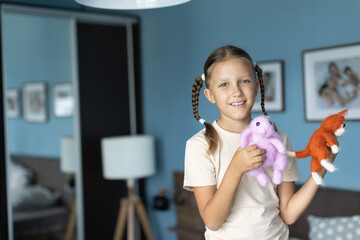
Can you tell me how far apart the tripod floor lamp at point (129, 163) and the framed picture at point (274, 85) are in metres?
1.05

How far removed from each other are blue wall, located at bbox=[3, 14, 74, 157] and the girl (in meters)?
2.52

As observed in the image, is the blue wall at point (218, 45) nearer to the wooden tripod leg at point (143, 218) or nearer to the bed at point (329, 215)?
the bed at point (329, 215)

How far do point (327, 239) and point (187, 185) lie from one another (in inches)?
59.8

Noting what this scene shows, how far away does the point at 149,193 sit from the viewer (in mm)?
A: 4262

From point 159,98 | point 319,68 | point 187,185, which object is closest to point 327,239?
point 319,68

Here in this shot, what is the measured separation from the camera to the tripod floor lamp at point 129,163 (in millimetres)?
3736

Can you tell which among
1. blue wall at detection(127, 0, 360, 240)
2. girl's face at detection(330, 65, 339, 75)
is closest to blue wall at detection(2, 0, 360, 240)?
blue wall at detection(127, 0, 360, 240)

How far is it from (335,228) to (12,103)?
2.38m

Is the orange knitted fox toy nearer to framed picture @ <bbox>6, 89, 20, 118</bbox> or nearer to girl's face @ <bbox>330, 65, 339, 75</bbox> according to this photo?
girl's face @ <bbox>330, 65, 339, 75</bbox>

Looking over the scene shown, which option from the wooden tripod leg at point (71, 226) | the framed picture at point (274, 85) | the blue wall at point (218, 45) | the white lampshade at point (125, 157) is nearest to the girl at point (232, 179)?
the blue wall at point (218, 45)

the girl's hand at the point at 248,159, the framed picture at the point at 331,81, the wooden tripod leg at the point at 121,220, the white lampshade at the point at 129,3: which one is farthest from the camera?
the wooden tripod leg at the point at 121,220

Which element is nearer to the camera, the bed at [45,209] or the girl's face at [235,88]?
the girl's face at [235,88]

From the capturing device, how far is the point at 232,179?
1162 mm

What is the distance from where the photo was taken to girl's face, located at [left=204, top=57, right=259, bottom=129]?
1.20 metres
